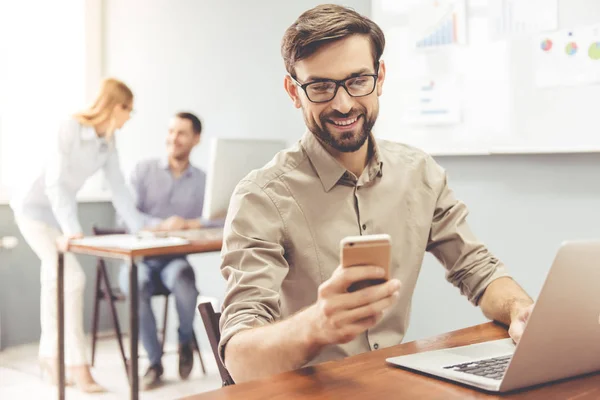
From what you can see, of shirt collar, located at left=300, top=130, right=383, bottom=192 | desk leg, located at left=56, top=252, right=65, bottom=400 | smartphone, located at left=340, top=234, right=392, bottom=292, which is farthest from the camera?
desk leg, located at left=56, top=252, right=65, bottom=400

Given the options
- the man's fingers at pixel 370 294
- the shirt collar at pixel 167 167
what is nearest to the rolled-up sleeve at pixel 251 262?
the man's fingers at pixel 370 294

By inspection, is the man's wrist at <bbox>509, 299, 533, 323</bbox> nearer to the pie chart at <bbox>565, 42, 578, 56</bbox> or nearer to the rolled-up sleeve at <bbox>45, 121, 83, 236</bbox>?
the pie chart at <bbox>565, 42, 578, 56</bbox>

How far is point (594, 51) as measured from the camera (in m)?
2.37

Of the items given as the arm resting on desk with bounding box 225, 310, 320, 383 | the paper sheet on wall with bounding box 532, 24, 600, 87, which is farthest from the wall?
the arm resting on desk with bounding box 225, 310, 320, 383

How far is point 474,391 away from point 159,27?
13.2 feet

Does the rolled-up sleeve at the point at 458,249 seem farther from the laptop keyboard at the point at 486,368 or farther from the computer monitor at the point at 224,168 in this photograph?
the computer monitor at the point at 224,168

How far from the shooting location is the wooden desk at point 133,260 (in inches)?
109

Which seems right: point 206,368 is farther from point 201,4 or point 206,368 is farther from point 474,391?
point 474,391

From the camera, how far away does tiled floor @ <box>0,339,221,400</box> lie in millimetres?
3506

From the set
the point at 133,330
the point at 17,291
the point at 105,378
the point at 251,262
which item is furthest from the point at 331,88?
the point at 17,291

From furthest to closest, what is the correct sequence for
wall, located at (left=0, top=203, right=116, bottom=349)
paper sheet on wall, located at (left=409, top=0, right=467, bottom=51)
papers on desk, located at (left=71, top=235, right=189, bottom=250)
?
wall, located at (left=0, top=203, right=116, bottom=349)
papers on desk, located at (left=71, top=235, right=189, bottom=250)
paper sheet on wall, located at (left=409, top=0, right=467, bottom=51)

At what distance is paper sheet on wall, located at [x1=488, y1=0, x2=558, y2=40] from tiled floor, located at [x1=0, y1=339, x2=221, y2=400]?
2.12 m

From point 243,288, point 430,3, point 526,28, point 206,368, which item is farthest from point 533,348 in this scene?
point 206,368

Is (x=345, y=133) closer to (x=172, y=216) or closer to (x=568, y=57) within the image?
(x=568, y=57)
